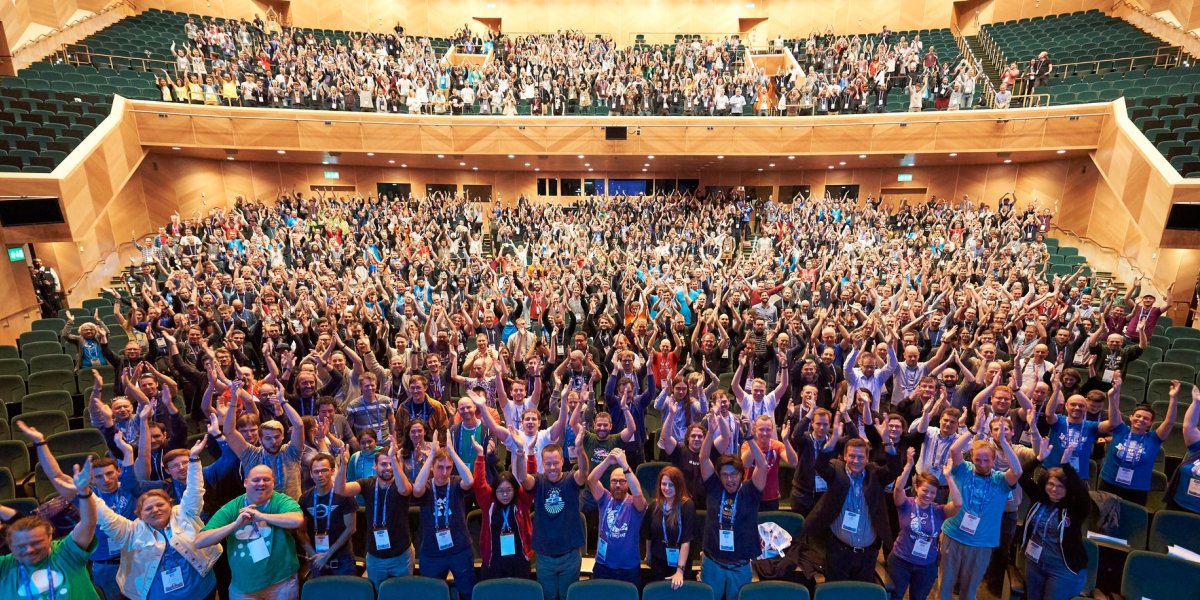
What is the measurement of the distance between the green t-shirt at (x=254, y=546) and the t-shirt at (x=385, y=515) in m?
0.34

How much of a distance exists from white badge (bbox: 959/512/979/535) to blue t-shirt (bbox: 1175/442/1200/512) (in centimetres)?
153

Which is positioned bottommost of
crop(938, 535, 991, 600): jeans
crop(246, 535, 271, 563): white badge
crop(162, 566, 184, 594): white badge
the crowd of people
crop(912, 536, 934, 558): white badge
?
crop(938, 535, 991, 600): jeans

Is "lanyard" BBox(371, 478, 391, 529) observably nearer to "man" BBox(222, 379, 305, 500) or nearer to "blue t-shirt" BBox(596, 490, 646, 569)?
"man" BBox(222, 379, 305, 500)

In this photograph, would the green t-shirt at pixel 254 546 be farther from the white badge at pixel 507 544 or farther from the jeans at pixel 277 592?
the white badge at pixel 507 544

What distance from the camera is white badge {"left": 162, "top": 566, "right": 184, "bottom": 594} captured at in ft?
8.31

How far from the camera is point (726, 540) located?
111 inches

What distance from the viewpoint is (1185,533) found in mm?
3080

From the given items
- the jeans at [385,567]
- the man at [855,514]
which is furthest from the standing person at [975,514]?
the jeans at [385,567]

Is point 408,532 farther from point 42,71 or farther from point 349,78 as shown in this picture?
point 42,71

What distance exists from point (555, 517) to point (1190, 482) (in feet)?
12.2

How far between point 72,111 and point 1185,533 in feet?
52.0

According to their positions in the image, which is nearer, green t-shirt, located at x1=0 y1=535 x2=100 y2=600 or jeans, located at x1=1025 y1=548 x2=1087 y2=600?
green t-shirt, located at x1=0 y1=535 x2=100 y2=600

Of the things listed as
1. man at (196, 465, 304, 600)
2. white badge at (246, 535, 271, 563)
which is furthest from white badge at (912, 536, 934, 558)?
white badge at (246, 535, 271, 563)

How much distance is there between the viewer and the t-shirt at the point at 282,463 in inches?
126
